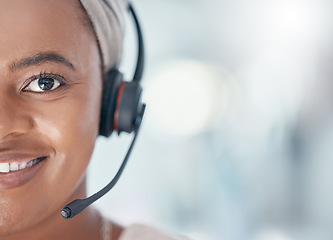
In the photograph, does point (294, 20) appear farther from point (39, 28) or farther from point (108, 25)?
point (39, 28)

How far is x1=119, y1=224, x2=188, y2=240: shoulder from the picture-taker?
47.5 inches

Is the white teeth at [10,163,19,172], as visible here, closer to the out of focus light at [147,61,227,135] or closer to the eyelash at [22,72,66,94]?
the eyelash at [22,72,66,94]

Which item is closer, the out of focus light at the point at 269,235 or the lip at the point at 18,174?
the lip at the point at 18,174

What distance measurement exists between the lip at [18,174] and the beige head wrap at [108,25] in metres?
0.29

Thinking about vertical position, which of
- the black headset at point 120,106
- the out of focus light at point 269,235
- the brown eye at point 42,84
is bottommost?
the out of focus light at point 269,235

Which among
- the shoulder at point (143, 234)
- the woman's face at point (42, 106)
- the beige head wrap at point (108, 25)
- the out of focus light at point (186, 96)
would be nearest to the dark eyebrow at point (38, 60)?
the woman's face at point (42, 106)

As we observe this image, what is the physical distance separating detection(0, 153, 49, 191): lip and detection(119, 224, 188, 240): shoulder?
12.9 inches

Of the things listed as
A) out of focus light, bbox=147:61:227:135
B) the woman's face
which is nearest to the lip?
the woman's face

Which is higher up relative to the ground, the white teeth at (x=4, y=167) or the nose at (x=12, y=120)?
the nose at (x=12, y=120)

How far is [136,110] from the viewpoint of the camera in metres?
1.10

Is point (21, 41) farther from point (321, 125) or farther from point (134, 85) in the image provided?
point (321, 125)

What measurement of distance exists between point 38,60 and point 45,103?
94mm

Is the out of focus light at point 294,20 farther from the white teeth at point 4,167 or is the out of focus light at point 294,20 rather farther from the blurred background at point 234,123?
the white teeth at point 4,167

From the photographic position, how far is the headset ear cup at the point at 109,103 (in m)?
1.11
